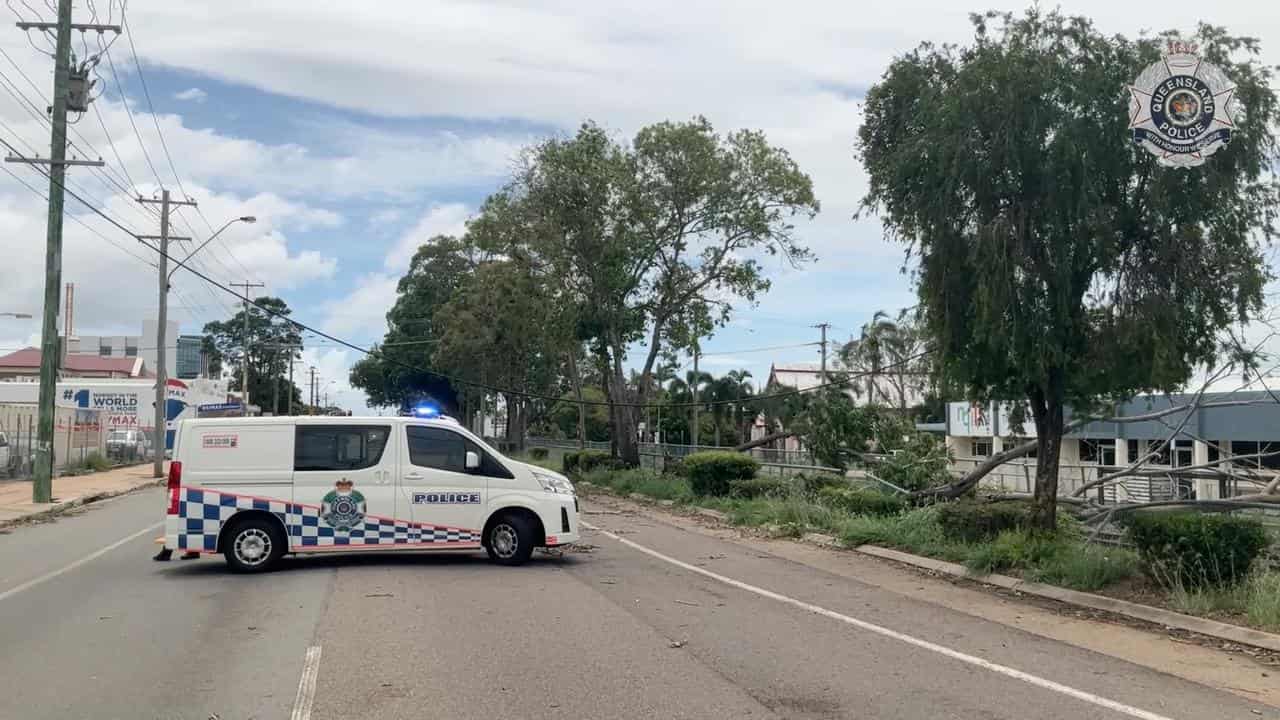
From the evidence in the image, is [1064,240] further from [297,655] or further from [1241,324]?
[297,655]

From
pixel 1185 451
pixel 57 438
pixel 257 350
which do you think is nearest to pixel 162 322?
pixel 57 438

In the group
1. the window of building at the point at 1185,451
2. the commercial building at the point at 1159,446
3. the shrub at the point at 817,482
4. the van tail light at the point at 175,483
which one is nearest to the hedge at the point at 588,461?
the commercial building at the point at 1159,446

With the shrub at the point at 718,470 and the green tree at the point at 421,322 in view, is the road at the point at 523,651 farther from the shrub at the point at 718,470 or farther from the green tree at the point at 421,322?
the green tree at the point at 421,322

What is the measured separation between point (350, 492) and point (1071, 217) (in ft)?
30.5

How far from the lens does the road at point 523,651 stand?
7.01 metres

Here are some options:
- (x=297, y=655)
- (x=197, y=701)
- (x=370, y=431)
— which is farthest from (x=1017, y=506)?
(x=197, y=701)

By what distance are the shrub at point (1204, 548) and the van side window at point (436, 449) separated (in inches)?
318

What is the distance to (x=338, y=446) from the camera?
43.9 ft

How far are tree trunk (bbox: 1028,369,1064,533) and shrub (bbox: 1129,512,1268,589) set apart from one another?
2817mm

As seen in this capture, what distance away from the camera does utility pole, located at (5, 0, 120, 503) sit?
2469 centimetres

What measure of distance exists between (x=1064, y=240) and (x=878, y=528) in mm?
5956

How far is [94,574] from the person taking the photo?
13070mm

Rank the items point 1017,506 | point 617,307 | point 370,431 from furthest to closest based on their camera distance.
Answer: point 617,307 → point 1017,506 → point 370,431

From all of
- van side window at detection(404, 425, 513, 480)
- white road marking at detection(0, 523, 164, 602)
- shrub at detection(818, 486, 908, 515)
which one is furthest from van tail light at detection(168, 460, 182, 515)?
shrub at detection(818, 486, 908, 515)
